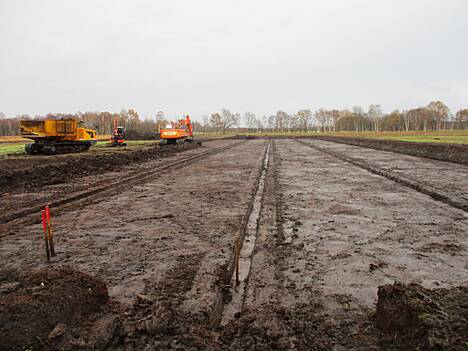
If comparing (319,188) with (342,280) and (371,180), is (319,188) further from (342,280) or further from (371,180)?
(342,280)

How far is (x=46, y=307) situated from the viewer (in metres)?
2.60

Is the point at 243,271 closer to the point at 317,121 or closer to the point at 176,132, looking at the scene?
the point at 176,132

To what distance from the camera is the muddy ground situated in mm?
2457

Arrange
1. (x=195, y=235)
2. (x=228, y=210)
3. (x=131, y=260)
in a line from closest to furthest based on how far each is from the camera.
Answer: (x=131, y=260)
(x=195, y=235)
(x=228, y=210)

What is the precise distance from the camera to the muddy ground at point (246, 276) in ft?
8.06

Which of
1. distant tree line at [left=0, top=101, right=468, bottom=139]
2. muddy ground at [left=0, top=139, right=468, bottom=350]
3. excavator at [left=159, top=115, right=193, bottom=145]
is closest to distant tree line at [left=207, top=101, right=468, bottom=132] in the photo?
distant tree line at [left=0, top=101, right=468, bottom=139]

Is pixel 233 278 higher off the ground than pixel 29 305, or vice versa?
pixel 29 305

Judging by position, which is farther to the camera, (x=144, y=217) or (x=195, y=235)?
(x=144, y=217)

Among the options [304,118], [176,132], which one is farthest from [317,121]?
[176,132]

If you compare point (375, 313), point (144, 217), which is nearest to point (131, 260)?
point (144, 217)

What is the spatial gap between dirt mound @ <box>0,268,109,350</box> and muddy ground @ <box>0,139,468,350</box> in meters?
0.01

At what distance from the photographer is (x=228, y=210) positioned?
6.56 m

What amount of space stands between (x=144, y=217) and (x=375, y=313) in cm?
449

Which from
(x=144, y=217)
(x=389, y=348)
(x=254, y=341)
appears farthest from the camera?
(x=144, y=217)
